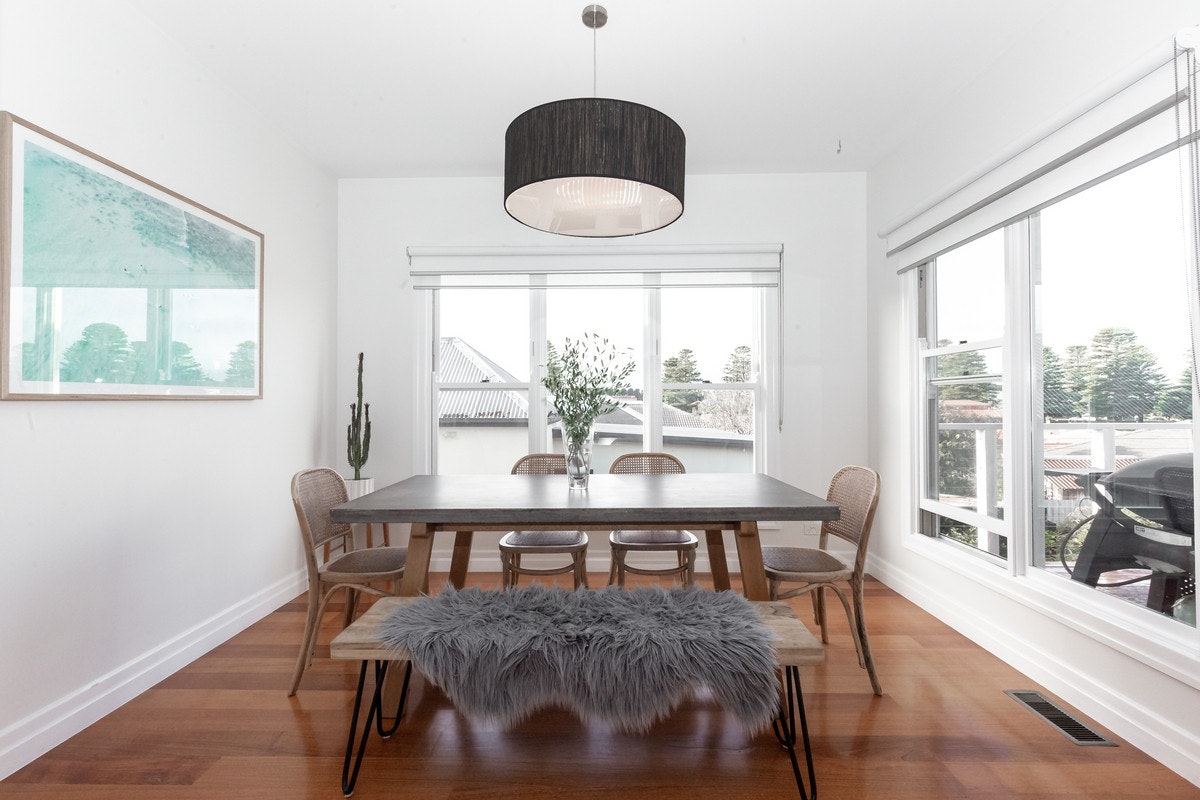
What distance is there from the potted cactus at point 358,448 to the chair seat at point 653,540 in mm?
1592

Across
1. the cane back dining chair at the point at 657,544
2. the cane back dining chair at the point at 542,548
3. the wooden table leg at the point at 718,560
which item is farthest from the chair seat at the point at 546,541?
the wooden table leg at the point at 718,560

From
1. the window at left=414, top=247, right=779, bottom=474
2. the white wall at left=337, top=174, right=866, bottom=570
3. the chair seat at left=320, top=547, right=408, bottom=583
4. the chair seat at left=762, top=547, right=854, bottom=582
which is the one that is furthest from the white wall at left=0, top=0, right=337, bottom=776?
the chair seat at left=762, top=547, right=854, bottom=582

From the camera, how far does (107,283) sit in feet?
7.31

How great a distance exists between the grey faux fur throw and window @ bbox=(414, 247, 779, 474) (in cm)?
251

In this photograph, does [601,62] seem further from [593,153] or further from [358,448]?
[358,448]

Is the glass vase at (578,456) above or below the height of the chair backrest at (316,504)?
above

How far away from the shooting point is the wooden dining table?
207 centimetres

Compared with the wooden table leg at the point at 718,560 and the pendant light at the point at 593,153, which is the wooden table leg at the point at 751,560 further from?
the pendant light at the point at 593,153

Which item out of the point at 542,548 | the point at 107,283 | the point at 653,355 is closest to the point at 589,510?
the point at 542,548

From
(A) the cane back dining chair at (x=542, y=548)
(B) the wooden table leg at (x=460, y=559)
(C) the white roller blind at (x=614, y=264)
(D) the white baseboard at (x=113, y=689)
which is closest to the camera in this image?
(D) the white baseboard at (x=113, y=689)

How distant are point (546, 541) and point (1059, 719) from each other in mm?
2121

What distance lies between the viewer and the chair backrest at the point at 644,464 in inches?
138

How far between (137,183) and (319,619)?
1.80m

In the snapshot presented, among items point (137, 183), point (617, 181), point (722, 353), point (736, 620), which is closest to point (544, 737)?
point (736, 620)
